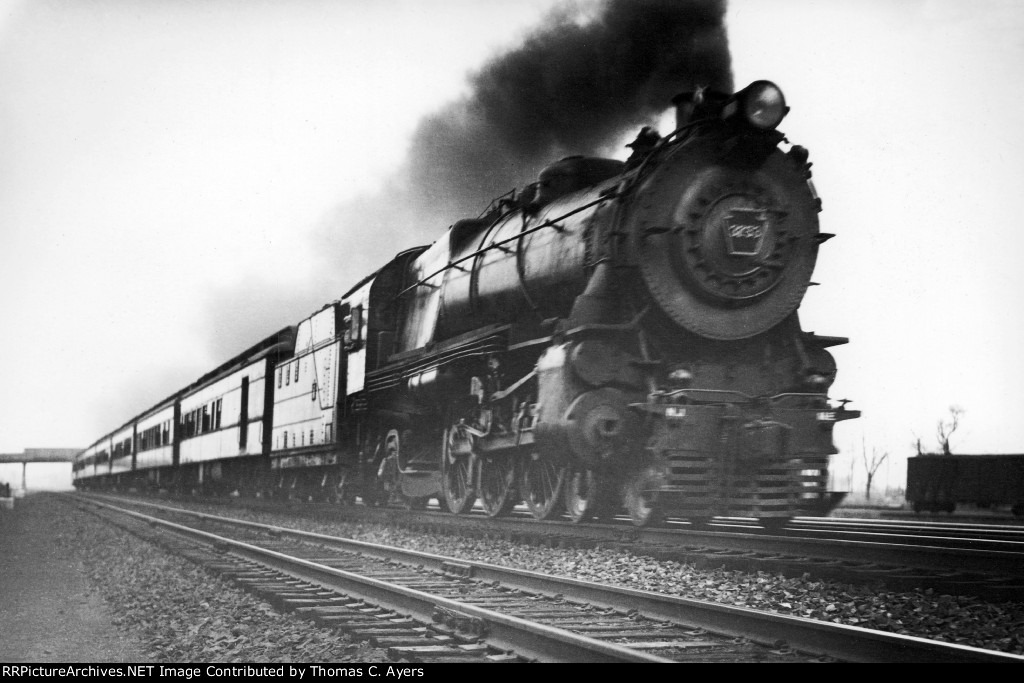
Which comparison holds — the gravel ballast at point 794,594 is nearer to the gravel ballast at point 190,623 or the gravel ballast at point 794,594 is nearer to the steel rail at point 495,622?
the steel rail at point 495,622

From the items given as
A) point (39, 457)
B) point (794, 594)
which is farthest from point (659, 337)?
point (39, 457)

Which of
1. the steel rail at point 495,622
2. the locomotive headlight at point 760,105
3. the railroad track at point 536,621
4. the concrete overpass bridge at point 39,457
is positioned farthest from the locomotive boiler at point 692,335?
the concrete overpass bridge at point 39,457

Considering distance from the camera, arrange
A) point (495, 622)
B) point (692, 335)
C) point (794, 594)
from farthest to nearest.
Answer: point (692, 335), point (794, 594), point (495, 622)

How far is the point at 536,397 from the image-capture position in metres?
8.78

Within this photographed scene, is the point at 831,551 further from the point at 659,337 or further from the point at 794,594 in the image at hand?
the point at 659,337

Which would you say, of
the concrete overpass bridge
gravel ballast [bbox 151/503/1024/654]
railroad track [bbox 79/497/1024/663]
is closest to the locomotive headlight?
gravel ballast [bbox 151/503/1024/654]

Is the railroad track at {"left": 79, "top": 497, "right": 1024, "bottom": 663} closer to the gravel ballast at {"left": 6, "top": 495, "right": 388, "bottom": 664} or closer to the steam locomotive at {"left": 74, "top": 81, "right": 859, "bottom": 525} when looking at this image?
the gravel ballast at {"left": 6, "top": 495, "right": 388, "bottom": 664}

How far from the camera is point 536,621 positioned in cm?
475

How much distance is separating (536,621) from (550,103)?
571 cm

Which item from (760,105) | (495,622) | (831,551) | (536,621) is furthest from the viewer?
(760,105)

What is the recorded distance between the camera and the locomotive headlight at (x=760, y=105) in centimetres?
751

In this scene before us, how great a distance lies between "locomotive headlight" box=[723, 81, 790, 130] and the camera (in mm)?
7508
